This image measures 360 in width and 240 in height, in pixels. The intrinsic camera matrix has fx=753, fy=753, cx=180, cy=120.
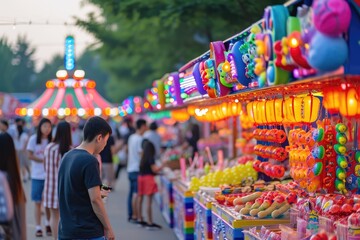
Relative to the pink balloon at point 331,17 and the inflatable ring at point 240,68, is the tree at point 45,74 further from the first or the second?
the pink balloon at point 331,17

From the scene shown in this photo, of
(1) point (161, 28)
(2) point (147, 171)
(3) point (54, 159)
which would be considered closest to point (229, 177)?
(2) point (147, 171)

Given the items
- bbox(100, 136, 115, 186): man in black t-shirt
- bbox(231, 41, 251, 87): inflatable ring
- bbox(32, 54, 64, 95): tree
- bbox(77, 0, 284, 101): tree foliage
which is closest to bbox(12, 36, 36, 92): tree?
A: bbox(32, 54, 64, 95): tree

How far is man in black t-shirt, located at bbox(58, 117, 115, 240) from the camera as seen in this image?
687 centimetres

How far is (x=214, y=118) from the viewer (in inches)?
501

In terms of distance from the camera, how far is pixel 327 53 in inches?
209

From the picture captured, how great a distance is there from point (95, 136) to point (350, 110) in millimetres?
2353

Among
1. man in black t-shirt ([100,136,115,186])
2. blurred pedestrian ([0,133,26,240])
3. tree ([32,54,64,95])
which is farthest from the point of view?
tree ([32,54,64,95])

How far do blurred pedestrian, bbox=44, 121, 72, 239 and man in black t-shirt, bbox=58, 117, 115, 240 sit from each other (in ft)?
12.6

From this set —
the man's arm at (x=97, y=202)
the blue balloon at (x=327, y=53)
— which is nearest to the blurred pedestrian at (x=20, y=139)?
the man's arm at (x=97, y=202)

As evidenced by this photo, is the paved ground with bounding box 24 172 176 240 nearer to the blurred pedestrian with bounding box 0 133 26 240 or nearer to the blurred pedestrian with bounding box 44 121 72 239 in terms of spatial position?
the blurred pedestrian with bounding box 44 121 72 239

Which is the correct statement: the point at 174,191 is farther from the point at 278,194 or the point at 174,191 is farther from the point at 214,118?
the point at 278,194

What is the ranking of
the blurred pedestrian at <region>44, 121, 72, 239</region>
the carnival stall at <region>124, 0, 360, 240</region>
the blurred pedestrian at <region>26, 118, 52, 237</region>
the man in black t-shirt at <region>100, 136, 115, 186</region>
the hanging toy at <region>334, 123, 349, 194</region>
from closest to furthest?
the carnival stall at <region>124, 0, 360, 240</region>, the hanging toy at <region>334, 123, 349, 194</region>, the blurred pedestrian at <region>44, 121, 72, 239</region>, the blurred pedestrian at <region>26, 118, 52, 237</region>, the man in black t-shirt at <region>100, 136, 115, 186</region>

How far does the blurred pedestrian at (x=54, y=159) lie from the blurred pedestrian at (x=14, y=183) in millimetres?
4455

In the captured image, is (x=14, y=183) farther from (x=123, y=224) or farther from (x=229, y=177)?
(x=123, y=224)
